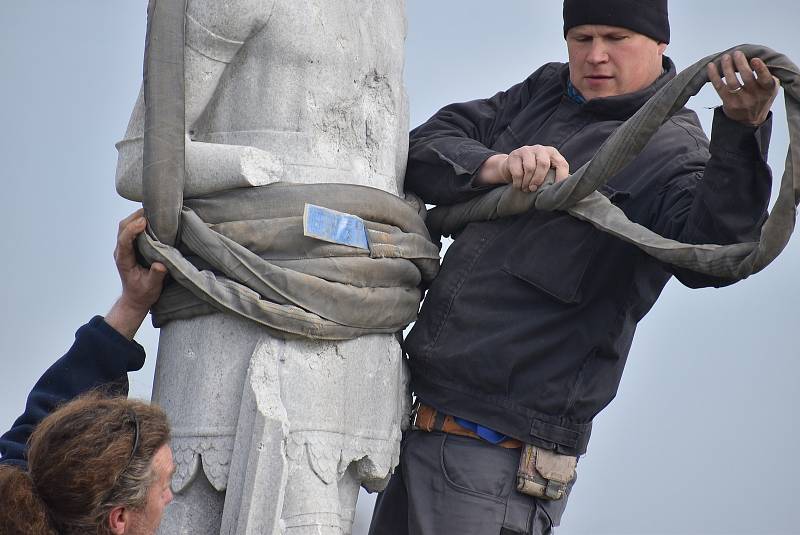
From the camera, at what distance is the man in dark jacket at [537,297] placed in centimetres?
355

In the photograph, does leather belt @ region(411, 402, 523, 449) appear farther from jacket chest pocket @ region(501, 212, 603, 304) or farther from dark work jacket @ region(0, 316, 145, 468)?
dark work jacket @ region(0, 316, 145, 468)

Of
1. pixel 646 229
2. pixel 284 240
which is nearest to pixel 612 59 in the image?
pixel 646 229

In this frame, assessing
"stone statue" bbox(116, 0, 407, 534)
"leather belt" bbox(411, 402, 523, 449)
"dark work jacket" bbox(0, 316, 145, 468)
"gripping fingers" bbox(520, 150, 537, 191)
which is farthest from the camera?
"leather belt" bbox(411, 402, 523, 449)

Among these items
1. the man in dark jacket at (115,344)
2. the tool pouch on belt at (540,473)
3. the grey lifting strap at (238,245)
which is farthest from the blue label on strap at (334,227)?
the tool pouch on belt at (540,473)

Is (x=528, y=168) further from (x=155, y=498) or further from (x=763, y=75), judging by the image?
(x=155, y=498)

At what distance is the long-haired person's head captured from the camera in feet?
8.27

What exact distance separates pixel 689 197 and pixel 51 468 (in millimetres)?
1671

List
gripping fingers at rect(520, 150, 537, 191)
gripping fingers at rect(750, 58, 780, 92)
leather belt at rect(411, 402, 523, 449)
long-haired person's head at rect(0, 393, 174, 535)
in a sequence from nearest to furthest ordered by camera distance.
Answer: long-haired person's head at rect(0, 393, 174, 535)
gripping fingers at rect(750, 58, 780, 92)
gripping fingers at rect(520, 150, 537, 191)
leather belt at rect(411, 402, 523, 449)

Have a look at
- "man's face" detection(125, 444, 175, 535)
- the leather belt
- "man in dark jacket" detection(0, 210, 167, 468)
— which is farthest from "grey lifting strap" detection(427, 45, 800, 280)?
"man's face" detection(125, 444, 175, 535)

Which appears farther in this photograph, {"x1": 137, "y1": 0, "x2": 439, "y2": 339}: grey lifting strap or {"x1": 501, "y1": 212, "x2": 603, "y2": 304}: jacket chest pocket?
{"x1": 501, "y1": 212, "x2": 603, "y2": 304}: jacket chest pocket

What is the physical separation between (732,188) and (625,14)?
0.61 metres

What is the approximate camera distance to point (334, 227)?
10.9 ft

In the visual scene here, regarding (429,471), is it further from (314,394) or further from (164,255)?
(164,255)

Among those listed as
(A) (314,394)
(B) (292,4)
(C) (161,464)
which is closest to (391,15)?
(B) (292,4)
